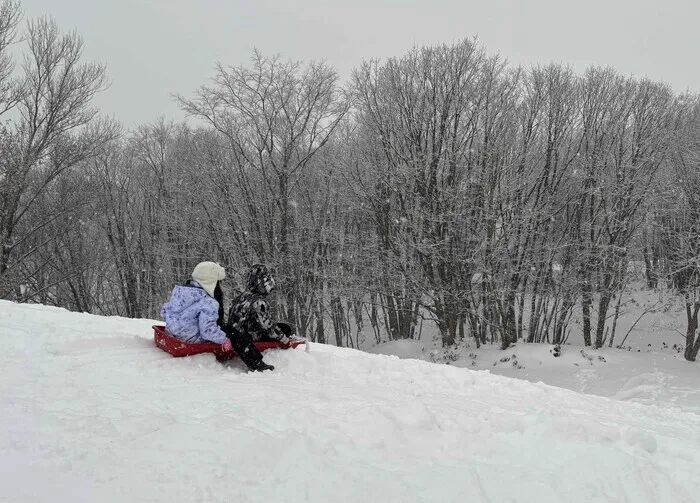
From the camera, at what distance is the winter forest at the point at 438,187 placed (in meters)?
16.7

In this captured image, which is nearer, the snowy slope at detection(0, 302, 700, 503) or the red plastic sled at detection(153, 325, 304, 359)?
the snowy slope at detection(0, 302, 700, 503)

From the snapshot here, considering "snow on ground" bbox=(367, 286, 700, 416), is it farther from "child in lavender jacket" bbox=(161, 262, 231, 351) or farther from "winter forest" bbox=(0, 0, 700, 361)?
"child in lavender jacket" bbox=(161, 262, 231, 351)

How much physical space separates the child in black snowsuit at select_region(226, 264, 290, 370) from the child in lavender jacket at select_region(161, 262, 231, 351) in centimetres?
16

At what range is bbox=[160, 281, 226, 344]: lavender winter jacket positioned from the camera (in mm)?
5523

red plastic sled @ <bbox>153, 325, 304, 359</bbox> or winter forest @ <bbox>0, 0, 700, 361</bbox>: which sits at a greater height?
winter forest @ <bbox>0, 0, 700, 361</bbox>

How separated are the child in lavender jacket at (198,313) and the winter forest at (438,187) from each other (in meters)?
11.4

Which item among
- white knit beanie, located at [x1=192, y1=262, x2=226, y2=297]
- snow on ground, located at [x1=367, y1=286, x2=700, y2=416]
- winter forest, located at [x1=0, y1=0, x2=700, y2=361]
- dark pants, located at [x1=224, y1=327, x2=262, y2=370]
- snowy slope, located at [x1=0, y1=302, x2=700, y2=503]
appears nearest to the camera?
snowy slope, located at [x1=0, y1=302, x2=700, y2=503]

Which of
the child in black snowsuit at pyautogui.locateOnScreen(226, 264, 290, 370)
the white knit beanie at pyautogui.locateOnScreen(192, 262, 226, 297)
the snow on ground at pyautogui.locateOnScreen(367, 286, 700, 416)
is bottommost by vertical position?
the snow on ground at pyautogui.locateOnScreen(367, 286, 700, 416)

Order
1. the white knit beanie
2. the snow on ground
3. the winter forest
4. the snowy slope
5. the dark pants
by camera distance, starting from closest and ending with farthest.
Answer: the snowy slope → the dark pants → the white knit beanie → the snow on ground → the winter forest

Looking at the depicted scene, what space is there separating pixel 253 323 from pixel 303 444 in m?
2.86

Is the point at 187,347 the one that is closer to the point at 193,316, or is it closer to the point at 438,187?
the point at 193,316

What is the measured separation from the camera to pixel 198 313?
18.4ft

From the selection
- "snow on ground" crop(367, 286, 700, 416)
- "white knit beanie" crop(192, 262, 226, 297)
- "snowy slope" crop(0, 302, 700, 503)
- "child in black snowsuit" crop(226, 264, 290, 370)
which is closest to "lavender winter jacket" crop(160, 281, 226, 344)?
"white knit beanie" crop(192, 262, 226, 297)

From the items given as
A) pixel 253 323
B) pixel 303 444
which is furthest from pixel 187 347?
pixel 303 444
